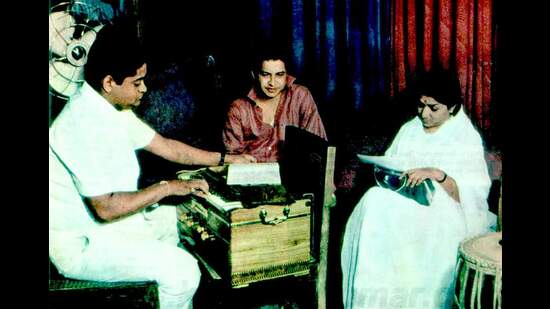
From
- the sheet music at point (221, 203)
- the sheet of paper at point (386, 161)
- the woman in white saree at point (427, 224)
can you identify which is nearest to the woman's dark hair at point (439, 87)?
the woman in white saree at point (427, 224)

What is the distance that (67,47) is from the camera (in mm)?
2248

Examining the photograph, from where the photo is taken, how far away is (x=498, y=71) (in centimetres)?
231

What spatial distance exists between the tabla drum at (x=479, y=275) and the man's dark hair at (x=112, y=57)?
5.50 ft

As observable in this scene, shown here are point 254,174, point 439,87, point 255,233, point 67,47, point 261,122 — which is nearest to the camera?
point 255,233

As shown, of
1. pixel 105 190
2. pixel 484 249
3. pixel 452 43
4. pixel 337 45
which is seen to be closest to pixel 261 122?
pixel 337 45

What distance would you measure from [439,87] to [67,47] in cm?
193

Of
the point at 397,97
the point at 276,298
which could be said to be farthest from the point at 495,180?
the point at 276,298

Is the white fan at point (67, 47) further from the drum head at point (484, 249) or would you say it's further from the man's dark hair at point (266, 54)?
the drum head at point (484, 249)

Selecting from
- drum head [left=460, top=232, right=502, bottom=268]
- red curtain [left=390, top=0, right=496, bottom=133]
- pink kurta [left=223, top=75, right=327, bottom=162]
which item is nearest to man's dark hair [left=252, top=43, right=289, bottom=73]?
pink kurta [left=223, top=75, right=327, bottom=162]

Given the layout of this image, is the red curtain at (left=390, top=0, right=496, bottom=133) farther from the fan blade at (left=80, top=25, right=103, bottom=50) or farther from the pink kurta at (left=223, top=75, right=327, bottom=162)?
the fan blade at (left=80, top=25, right=103, bottom=50)

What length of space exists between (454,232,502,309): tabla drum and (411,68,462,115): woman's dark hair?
31.8 inches

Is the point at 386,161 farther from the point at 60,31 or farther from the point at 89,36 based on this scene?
the point at 60,31

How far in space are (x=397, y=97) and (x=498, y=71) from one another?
61cm

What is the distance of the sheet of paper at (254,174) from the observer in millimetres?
2324
